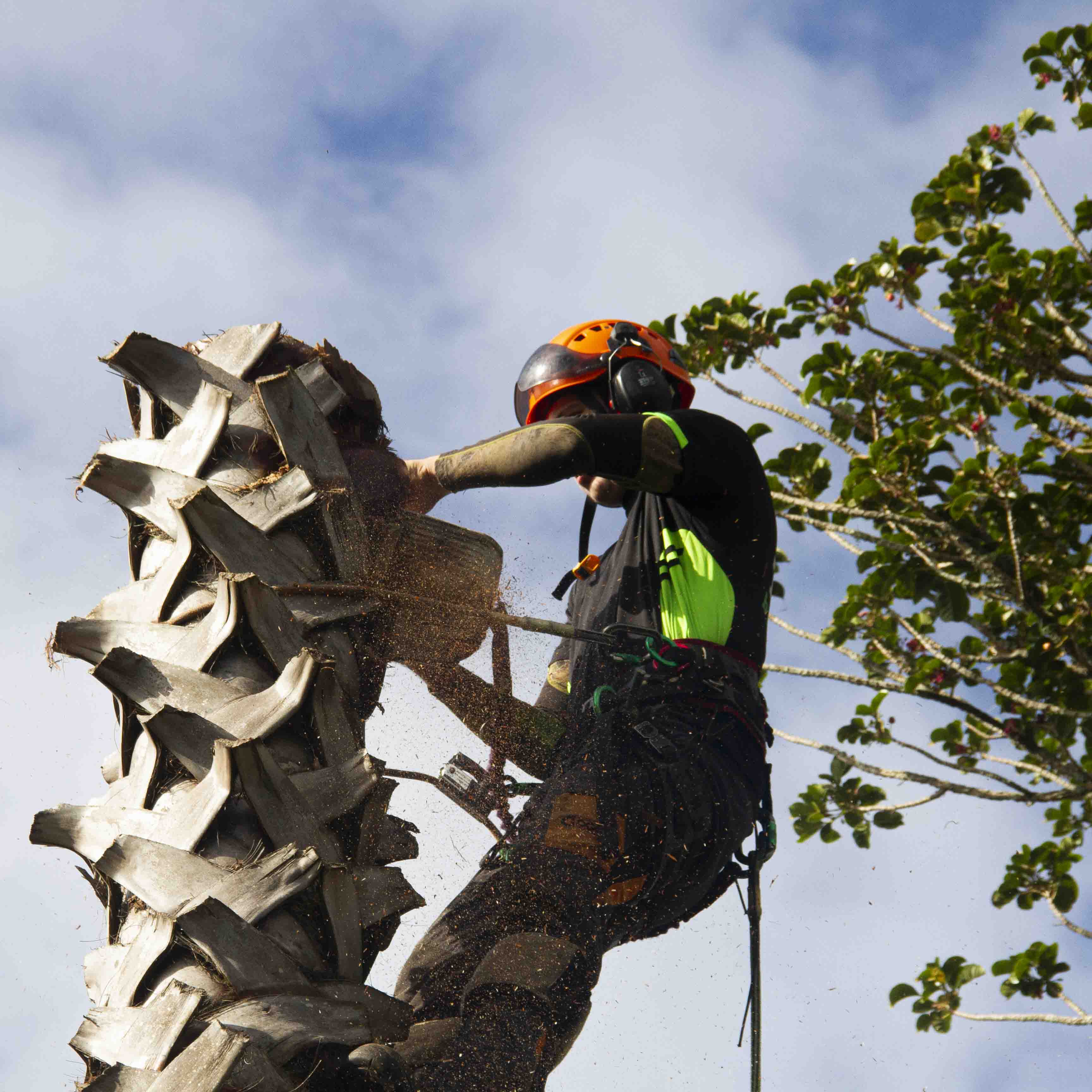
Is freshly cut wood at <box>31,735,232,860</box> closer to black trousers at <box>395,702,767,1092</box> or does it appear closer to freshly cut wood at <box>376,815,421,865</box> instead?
freshly cut wood at <box>376,815,421,865</box>

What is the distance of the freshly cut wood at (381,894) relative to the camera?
8.76 ft

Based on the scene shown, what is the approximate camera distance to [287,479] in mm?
3066

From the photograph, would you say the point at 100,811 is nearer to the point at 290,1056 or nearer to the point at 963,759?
the point at 290,1056

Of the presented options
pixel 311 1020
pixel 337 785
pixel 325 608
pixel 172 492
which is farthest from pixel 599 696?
pixel 311 1020

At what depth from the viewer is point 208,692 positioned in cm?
270

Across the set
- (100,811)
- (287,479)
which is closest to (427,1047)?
(100,811)

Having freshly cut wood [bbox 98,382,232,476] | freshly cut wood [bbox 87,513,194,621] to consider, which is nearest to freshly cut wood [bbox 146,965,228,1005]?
freshly cut wood [bbox 87,513,194,621]

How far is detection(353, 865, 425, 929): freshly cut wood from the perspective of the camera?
2.67 meters

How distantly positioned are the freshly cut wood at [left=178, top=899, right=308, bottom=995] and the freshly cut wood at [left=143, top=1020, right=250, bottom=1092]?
0.36 ft

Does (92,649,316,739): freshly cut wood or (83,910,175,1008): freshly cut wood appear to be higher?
(92,649,316,739): freshly cut wood

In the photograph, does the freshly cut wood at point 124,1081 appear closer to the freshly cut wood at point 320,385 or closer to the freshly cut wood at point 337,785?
the freshly cut wood at point 337,785

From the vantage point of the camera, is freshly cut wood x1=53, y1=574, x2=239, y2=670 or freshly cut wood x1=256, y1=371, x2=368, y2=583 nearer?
freshly cut wood x1=53, y1=574, x2=239, y2=670

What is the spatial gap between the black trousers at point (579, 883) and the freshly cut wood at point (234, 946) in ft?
2.04

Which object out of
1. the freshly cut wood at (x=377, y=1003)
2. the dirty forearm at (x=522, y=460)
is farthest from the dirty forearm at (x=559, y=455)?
the freshly cut wood at (x=377, y=1003)
